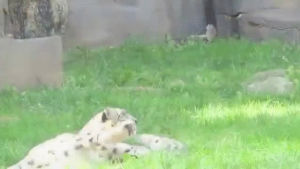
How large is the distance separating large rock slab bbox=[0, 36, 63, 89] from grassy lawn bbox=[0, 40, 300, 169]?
20 cm

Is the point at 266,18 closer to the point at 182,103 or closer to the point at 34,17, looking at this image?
the point at 34,17

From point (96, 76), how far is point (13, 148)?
12.2 feet

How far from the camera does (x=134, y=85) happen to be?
8797 millimetres

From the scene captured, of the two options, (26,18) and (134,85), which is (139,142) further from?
(26,18)

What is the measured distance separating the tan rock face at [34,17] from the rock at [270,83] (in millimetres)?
2344

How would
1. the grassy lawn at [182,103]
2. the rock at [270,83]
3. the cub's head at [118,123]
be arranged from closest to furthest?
the cub's head at [118,123] < the grassy lawn at [182,103] < the rock at [270,83]

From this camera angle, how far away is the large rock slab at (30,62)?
8203mm

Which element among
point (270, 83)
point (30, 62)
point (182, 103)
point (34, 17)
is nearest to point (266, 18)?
point (34, 17)

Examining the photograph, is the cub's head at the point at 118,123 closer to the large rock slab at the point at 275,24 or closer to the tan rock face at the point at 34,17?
the tan rock face at the point at 34,17

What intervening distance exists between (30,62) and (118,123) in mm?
3360

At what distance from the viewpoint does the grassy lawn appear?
207 inches

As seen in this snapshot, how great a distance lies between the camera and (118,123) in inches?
203

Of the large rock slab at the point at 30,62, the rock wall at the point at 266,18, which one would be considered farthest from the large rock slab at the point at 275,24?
the large rock slab at the point at 30,62

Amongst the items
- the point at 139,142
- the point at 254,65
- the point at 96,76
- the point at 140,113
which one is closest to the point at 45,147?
the point at 139,142
